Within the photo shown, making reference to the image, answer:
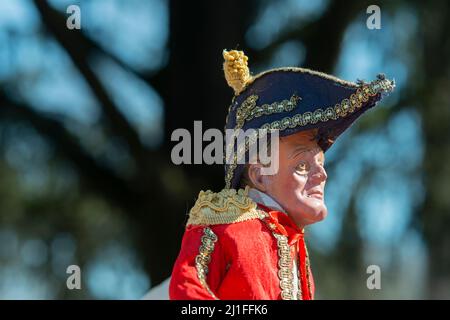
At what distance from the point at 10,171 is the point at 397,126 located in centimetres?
210

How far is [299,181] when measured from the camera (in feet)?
9.76

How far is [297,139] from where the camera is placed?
300 centimetres

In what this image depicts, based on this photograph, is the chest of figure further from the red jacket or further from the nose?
the nose

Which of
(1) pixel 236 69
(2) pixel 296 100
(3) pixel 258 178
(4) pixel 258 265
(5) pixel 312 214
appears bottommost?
(4) pixel 258 265

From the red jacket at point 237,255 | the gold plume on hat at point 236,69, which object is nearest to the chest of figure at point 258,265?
the red jacket at point 237,255

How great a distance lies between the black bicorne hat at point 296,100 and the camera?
9.62ft

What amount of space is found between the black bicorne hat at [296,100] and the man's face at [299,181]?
5cm

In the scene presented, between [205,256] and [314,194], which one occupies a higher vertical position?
[314,194]

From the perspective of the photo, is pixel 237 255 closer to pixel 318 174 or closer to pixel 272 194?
pixel 272 194

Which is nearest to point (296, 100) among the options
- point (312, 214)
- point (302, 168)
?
point (302, 168)

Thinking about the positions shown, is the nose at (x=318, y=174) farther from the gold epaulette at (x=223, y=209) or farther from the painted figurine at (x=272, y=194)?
the gold epaulette at (x=223, y=209)

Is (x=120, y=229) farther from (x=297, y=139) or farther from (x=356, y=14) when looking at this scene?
(x=297, y=139)

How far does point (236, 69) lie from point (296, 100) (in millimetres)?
201

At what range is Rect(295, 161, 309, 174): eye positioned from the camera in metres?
2.98
